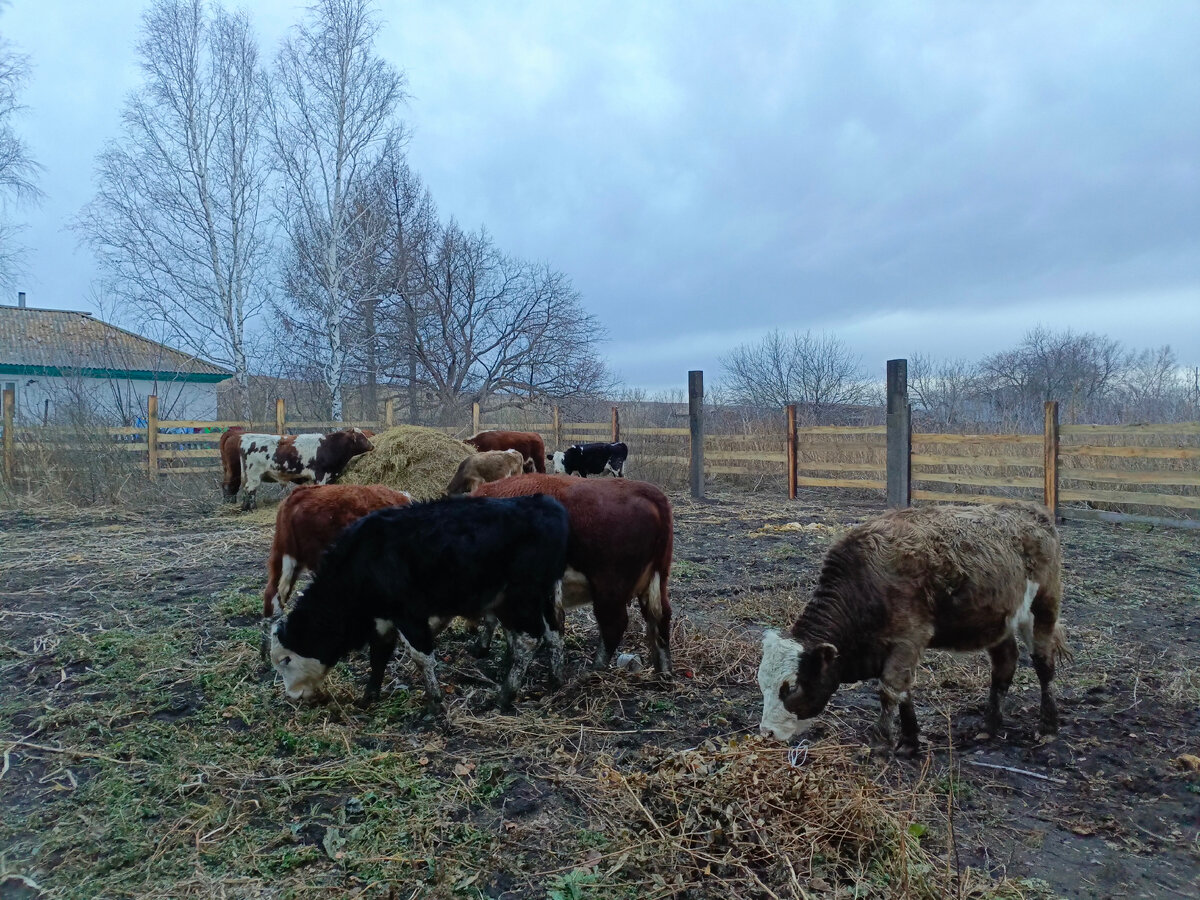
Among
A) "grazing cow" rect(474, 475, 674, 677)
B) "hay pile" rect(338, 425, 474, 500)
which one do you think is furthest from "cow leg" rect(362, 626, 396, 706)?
"hay pile" rect(338, 425, 474, 500)

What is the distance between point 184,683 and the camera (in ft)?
15.4

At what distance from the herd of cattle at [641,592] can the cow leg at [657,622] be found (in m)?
0.01

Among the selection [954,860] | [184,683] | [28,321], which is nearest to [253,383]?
[28,321]

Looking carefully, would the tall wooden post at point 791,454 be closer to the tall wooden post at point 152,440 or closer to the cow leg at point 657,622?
the cow leg at point 657,622

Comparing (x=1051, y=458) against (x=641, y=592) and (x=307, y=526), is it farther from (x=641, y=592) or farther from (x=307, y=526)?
(x=307, y=526)

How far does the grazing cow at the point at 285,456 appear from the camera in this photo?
12.4m

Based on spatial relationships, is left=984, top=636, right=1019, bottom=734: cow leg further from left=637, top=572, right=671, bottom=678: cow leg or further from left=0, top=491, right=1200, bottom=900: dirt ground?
left=637, top=572, right=671, bottom=678: cow leg

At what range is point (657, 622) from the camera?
4992 mm

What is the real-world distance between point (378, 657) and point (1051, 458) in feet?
37.2

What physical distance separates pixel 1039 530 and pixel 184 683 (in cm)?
561

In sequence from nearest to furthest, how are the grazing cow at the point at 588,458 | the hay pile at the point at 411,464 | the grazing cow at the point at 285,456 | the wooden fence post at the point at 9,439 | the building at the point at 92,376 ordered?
the hay pile at the point at 411,464, the grazing cow at the point at 285,456, the wooden fence post at the point at 9,439, the building at the point at 92,376, the grazing cow at the point at 588,458

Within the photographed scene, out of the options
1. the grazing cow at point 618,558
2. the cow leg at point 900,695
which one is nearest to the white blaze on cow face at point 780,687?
the cow leg at point 900,695

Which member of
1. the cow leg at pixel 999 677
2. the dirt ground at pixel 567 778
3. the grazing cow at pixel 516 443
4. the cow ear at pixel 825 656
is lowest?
the dirt ground at pixel 567 778

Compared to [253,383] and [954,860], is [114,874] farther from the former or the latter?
[253,383]
